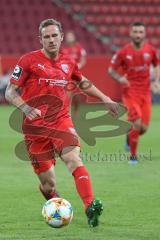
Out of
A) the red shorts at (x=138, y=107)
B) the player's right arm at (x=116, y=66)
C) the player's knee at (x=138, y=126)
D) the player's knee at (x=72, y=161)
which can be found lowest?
the player's knee at (x=138, y=126)

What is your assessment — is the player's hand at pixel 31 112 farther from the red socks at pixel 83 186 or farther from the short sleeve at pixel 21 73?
the red socks at pixel 83 186

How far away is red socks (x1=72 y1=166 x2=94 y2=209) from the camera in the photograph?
23.0 ft

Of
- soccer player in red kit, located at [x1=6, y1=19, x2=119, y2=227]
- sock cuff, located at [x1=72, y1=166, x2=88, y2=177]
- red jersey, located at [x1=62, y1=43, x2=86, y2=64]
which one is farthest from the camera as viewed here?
red jersey, located at [x1=62, y1=43, x2=86, y2=64]

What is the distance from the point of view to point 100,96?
795 cm

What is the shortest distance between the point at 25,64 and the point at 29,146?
0.88 m

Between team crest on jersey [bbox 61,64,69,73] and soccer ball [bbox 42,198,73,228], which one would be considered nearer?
soccer ball [bbox 42,198,73,228]

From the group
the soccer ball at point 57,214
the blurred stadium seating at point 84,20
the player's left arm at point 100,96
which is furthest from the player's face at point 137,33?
the blurred stadium seating at point 84,20

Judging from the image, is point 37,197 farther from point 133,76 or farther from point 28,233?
point 133,76

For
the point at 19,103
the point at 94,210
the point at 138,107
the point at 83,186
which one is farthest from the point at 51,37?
the point at 138,107

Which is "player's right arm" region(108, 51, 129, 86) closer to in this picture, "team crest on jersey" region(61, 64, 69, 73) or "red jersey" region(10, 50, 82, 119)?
"team crest on jersey" region(61, 64, 69, 73)

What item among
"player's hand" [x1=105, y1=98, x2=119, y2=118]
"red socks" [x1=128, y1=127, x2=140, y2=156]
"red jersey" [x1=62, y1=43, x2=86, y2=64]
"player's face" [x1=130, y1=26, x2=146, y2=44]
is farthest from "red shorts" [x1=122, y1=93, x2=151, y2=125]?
"red jersey" [x1=62, y1=43, x2=86, y2=64]

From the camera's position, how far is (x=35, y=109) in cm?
721

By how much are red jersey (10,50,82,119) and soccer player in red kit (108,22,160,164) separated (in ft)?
16.9

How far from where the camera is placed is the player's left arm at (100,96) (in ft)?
25.7
